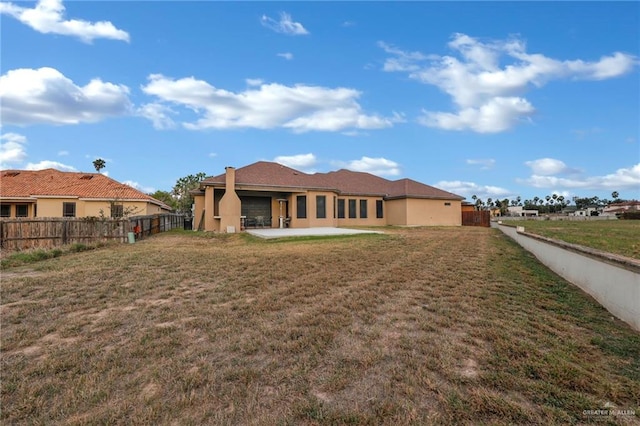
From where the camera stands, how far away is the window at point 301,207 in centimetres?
2102

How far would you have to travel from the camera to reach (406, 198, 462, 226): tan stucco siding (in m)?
26.0

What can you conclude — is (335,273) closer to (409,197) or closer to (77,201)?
(409,197)

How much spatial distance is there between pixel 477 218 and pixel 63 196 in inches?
1348

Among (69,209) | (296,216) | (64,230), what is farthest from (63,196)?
(296,216)

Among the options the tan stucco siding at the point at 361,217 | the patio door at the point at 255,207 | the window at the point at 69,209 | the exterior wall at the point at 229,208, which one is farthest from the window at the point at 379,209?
the window at the point at 69,209

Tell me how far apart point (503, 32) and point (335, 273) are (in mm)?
13745

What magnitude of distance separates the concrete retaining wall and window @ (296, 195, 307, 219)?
15186mm

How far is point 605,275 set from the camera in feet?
15.1

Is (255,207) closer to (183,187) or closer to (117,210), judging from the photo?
(117,210)

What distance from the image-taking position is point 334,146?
89.3 feet

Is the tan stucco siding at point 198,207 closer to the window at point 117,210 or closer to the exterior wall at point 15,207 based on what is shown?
the window at point 117,210

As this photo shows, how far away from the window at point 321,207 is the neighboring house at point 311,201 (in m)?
0.07

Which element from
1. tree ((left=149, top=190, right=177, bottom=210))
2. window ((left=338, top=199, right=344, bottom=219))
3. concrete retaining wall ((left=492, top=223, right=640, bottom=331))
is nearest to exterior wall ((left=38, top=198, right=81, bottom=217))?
window ((left=338, top=199, right=344, bottom=219))

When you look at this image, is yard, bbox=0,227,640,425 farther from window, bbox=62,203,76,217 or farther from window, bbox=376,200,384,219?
window, bbox=376,200,384,219
